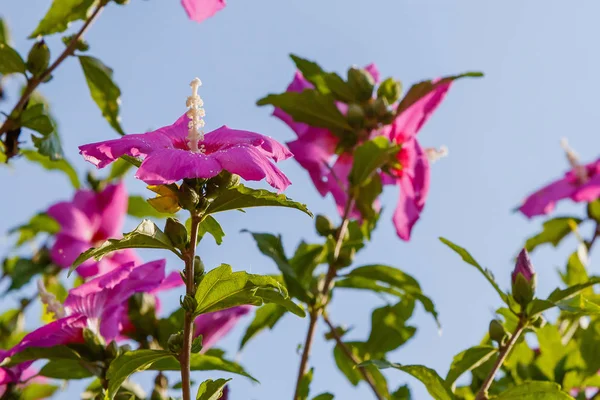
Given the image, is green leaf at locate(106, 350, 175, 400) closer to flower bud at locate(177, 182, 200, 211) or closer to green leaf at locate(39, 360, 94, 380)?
flower bud at locate(177, 182, 200, 211)

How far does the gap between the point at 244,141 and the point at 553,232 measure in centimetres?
178

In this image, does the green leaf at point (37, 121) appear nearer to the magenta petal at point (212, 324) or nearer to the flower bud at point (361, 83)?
the magenta petal at point (212, 324)

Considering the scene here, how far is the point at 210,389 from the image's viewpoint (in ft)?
3.84

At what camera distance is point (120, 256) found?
2119mm

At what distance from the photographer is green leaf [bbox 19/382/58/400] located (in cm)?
217

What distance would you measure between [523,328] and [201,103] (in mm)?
717

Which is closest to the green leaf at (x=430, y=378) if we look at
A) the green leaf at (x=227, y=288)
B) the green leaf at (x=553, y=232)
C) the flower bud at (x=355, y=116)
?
the green leaf at (x=227, y=288)

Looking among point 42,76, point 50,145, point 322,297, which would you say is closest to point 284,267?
point 322,297

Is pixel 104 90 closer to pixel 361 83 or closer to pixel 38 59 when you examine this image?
pixel 38 59

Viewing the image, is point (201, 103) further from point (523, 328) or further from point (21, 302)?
point (21, 302)

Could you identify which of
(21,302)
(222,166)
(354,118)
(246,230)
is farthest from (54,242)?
(222,166)

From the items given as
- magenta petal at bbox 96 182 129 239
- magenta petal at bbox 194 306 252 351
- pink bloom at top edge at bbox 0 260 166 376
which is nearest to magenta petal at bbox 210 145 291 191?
pink bloom at top edge at bbox 0 260 166 376

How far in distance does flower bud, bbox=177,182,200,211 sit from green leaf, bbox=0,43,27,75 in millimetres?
840

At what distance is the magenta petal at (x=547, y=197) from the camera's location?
2.48 meters
